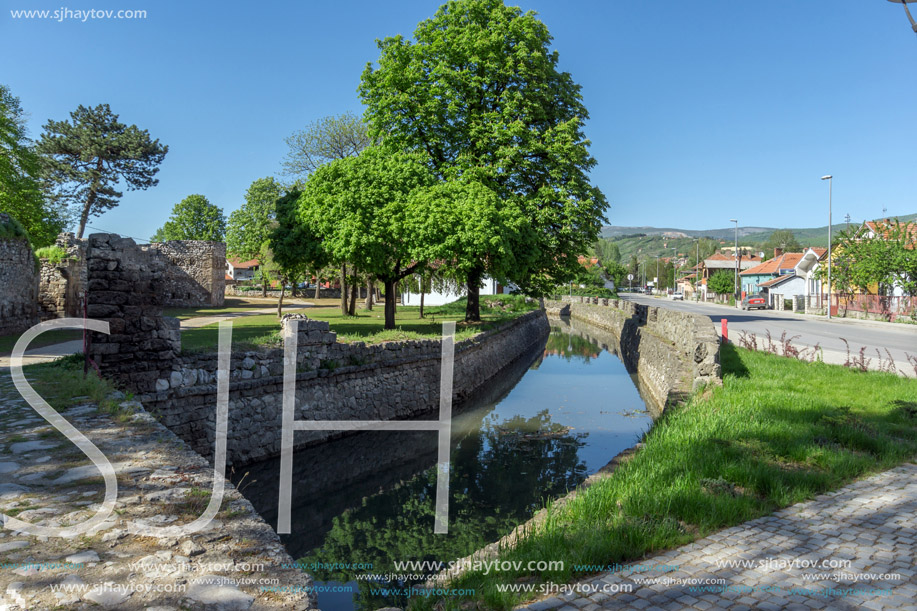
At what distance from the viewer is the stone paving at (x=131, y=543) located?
283 cm

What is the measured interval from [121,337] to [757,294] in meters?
69.6

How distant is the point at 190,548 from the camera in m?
3.36

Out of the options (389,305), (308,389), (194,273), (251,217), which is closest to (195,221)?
(251,217)

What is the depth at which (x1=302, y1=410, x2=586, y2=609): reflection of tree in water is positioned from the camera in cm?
663

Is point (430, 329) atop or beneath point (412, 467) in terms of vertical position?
atop

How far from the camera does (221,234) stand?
217ft

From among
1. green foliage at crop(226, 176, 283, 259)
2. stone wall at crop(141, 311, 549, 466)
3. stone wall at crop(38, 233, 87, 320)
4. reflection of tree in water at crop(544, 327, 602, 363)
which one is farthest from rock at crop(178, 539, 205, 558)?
green foliage at crop(226, 176, 283, 259)

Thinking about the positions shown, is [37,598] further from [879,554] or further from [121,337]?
[121,337]

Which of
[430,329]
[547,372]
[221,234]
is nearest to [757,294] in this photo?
[547,372]

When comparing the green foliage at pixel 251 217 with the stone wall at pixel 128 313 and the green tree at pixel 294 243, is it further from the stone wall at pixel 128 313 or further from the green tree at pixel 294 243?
the stone wall at pixel 128 313

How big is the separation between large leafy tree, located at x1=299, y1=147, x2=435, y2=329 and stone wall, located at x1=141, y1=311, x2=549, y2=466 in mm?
3217

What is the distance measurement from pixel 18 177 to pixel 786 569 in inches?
1248

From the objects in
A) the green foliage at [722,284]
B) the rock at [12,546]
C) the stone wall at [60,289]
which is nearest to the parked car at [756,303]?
the green foliage at [722,284]

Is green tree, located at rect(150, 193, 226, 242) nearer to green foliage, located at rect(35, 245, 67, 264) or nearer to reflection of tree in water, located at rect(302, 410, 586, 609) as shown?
green foliage, located at rect(35, 245, 67, 264)
